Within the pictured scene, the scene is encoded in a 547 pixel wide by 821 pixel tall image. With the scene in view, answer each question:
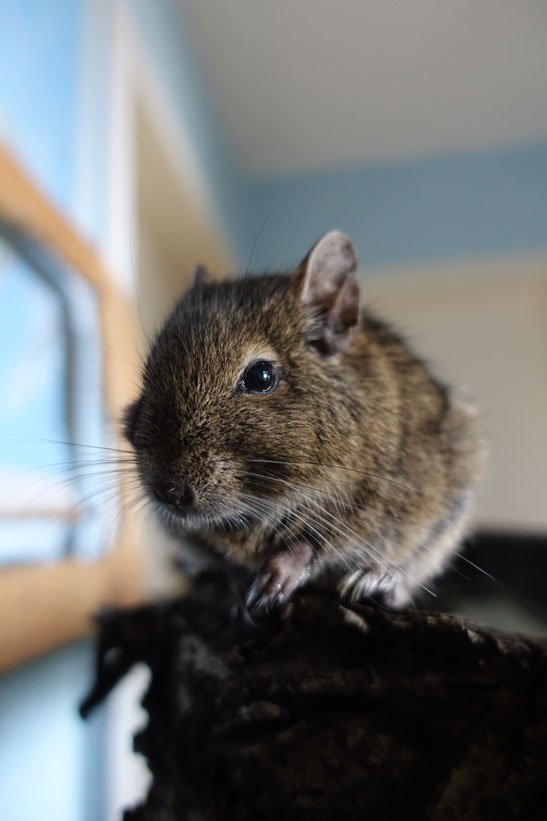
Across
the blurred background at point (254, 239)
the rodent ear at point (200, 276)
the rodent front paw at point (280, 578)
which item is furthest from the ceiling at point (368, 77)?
the rodent front paw at point (280, 578)

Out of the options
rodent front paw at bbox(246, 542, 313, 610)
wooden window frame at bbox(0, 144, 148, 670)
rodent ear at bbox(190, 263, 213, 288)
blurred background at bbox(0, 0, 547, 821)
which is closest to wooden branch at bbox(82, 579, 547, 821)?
rodent front paw at bbox(246, 542, 313, 610)

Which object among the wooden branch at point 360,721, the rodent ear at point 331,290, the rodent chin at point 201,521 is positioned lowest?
the wooden branch at point 360,721

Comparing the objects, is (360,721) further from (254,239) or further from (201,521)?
(254,239)

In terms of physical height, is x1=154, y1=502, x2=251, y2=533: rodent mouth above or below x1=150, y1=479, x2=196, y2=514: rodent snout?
below

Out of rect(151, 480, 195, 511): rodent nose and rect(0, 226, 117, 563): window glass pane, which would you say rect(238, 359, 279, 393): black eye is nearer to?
rect(151, 480, 195, 511): rodent nose

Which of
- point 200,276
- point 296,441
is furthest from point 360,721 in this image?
point 200,276

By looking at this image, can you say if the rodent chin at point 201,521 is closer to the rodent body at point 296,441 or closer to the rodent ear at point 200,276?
the rodent body at point 296,441

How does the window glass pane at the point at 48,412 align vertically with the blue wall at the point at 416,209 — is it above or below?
below
